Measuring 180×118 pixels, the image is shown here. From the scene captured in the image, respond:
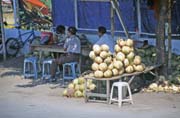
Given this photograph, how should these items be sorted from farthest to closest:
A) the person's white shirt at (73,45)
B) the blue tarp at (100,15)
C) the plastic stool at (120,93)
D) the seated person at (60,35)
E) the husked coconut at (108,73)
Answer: the blue tarp at (100,15) → the seated person at (60,35) → the person's white shirt at (73,45) → the husked coconut at (108,73) → the plastic stool at (120,93)

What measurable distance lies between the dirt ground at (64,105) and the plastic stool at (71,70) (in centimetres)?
37

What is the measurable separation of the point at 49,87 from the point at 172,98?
3.31 m

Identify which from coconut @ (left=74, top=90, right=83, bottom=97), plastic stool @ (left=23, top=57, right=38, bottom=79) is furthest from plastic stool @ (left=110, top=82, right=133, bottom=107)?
plastic stool @ (left=23, top=57, right=38, bottom=79)

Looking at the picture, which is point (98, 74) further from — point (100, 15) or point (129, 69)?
point (100, 15)

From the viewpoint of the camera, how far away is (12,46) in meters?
18.3

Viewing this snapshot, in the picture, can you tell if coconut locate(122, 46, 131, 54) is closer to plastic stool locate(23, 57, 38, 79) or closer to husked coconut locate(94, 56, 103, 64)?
husked coconut locate(94, 56, 103, 64)

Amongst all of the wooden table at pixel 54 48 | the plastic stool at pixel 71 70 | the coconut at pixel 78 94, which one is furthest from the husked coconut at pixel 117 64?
the wooden table at pixel 54 48

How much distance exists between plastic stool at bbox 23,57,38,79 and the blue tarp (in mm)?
3174

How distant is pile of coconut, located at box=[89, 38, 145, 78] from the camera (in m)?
11.0

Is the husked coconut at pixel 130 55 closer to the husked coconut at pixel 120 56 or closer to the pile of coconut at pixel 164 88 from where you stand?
the husked coconut at pixel 120 56

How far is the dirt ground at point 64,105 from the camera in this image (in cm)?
1001

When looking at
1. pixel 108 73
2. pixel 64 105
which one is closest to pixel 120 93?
pixel 108 73

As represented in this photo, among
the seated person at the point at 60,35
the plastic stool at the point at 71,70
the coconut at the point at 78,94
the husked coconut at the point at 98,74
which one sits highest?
the seated person at the point at 60,35

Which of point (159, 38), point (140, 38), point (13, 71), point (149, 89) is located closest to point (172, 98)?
point (149, 89)
